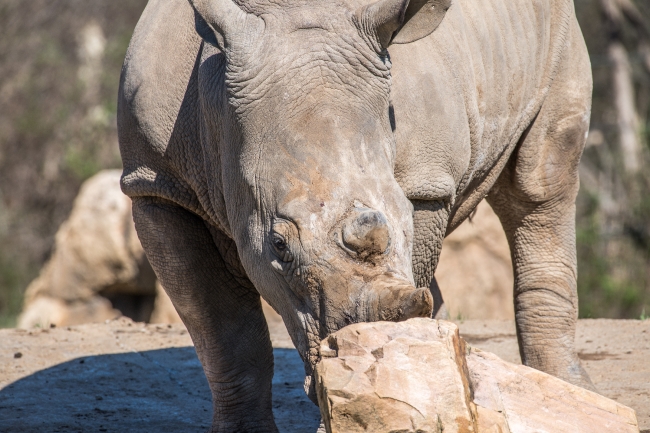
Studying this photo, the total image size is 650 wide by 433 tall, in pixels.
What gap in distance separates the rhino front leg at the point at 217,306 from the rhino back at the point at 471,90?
909 mm

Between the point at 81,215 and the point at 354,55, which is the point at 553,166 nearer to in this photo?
the point at 354,55

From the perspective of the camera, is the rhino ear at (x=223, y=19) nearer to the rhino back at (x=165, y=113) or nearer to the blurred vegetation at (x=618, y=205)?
the rhino back at (x=165, y=113)

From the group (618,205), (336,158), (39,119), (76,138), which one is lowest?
(336,158)

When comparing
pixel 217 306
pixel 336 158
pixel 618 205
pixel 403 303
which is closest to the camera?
pixel 403 303

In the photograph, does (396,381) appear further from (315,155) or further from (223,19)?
(223,19)

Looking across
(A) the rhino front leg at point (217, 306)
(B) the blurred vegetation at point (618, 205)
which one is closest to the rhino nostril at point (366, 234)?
(A) the rhino front leg at point (217, 306)

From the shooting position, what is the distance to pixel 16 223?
49.2ft

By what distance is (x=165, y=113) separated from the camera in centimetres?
351

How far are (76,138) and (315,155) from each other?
1289 cm

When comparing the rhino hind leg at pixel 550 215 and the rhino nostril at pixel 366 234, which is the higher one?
the rhino hind leg at pixel 550 215

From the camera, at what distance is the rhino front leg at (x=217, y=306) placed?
378 centimetres

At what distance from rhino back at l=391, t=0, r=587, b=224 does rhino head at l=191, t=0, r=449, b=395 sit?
0.34 m

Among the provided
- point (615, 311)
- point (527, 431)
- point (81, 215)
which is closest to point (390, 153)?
point (527, 431)

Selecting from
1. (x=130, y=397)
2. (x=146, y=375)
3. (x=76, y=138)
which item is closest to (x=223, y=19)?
(x=130, y=397)
